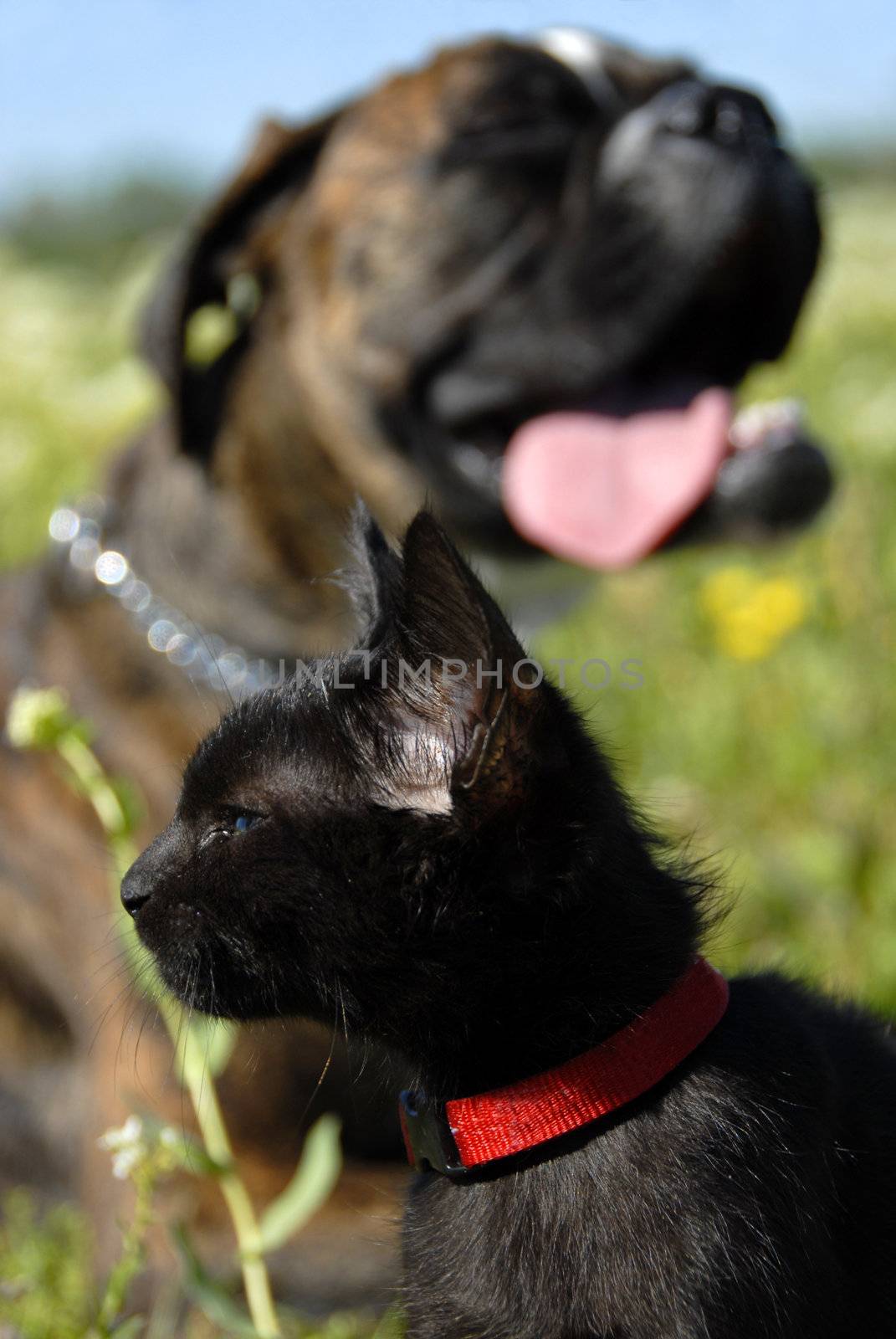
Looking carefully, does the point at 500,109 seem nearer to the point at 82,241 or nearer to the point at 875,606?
the point at 875,606

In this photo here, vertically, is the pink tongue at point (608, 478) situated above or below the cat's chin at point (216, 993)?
below

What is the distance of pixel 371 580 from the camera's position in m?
1.40

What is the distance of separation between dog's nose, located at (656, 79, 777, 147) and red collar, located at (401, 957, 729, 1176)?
7.14ft

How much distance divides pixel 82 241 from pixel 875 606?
20.8 metres

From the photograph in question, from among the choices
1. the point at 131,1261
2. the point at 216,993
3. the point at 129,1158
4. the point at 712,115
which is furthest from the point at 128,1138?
the point at 712,115

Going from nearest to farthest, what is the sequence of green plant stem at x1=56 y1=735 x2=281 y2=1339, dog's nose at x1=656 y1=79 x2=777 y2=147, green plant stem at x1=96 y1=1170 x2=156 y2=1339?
green plant stem at x1=96 y1=1170 x2=156 y2=1339
green plant stem at x1=56 y1=735 x2=281 y2=1339
dog's nose at x1=656 y1=79 x2=777 y2=147

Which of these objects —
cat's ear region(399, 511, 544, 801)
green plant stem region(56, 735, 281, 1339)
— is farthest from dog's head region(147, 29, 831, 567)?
cat's ear region(399, 511, 544, 801)

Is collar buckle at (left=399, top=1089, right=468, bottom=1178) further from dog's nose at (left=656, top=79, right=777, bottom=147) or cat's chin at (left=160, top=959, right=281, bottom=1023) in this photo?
dog's nose at (left=656, top=79, right=777, bottom=147)

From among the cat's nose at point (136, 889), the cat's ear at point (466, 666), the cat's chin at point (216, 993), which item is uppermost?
the cat's ear at point (466, 666)

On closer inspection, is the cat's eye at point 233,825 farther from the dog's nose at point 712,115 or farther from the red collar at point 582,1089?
the dog's nose at point 712,115

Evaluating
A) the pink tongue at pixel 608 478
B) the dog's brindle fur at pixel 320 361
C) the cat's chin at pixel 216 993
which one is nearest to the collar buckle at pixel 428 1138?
the cat's chin at pixel 216 993

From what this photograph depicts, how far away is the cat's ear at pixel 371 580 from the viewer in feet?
4.42

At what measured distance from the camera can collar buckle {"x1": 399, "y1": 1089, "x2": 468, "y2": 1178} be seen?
139 centimetres

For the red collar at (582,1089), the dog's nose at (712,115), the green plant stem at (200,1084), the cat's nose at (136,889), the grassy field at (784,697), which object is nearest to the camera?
the red collar at (582,1089)
